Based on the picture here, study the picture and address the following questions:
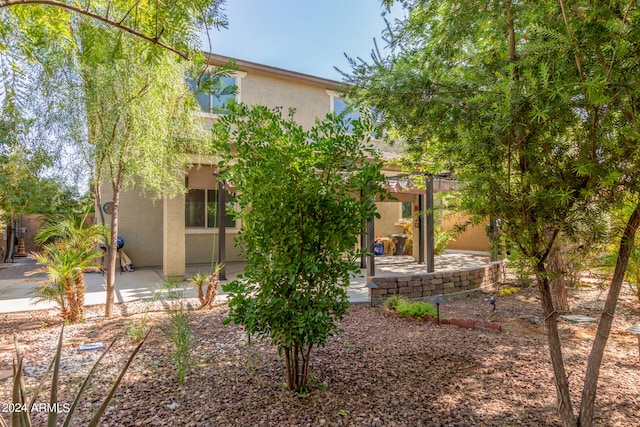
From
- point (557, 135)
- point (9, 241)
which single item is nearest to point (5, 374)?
point (557, 135)

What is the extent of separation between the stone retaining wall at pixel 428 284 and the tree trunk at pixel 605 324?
3.94 metres

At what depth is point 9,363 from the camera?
143 inches

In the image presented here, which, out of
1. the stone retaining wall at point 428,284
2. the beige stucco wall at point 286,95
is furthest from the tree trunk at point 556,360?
the beige stucco wall at point 286,95

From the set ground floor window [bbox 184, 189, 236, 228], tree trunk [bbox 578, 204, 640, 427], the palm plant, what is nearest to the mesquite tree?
tree trunk [bbox 578, 204, 640, 427]

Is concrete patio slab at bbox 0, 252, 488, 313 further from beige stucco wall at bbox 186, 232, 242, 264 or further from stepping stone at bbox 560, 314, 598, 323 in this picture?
stepping stone at bbox 560, 314, 598, 323

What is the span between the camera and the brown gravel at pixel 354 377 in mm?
2625

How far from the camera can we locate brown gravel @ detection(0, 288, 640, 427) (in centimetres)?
262

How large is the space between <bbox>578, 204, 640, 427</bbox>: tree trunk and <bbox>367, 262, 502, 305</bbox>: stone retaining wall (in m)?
3.94

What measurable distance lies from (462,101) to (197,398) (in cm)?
344

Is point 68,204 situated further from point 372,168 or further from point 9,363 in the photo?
point 372,168

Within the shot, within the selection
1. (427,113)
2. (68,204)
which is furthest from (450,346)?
(68,204)

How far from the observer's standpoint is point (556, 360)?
260 cm

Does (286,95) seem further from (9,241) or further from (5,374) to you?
(9,241)

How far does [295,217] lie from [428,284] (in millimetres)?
5118
